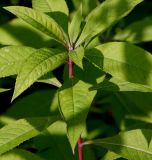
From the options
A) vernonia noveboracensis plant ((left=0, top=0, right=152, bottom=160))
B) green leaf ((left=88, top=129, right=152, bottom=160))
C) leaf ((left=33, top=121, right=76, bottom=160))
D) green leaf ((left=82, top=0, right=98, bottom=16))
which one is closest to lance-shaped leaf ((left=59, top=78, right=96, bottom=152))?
vernonia noveboracensis plant ((left=0, top=0, right=152, bottom=160))

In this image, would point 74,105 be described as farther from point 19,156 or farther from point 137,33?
point 137,33

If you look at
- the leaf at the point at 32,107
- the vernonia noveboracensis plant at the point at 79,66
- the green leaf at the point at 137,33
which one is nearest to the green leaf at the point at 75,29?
the vernonia noveboracensis plant at the point at 79,66

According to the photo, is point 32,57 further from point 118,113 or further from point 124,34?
point 124,34

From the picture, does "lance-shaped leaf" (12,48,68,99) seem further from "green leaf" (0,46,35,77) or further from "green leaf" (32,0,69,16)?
"green leaf" (32,0,69,16)

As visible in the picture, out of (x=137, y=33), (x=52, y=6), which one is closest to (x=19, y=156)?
(x=52, y=6)

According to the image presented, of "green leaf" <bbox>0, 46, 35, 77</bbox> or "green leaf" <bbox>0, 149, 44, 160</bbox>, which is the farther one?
"green leaf" <bbox>0, 149, 44, 160</bbox>

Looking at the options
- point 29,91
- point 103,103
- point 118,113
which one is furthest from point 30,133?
point 29,91
